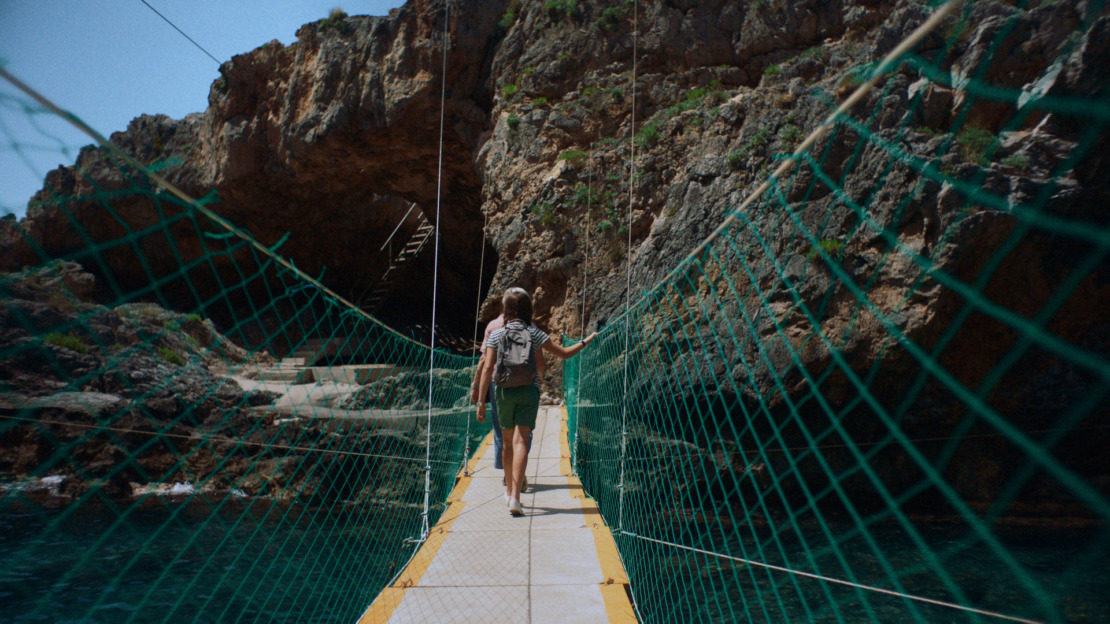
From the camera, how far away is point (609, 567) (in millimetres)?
2371

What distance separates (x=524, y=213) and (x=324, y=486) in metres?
5.12

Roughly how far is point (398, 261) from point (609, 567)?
14904mm

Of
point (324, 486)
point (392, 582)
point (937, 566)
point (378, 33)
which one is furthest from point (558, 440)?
point (378, 33)

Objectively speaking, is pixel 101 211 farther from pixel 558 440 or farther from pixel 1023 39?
pixel 1023 39

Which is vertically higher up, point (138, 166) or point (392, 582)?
point (138, 166)

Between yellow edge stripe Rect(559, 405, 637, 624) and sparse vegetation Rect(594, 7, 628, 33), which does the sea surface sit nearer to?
yellow edge stripe Rect(559, 405, 637, 624)

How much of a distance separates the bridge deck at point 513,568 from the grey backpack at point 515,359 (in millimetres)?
721

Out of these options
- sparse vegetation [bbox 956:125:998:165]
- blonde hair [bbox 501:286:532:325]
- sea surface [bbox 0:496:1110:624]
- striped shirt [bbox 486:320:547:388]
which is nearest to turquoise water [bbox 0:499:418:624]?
sea surface [bbox 0:496:1110:624]

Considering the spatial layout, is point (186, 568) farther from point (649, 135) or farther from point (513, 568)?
point (649, 135)

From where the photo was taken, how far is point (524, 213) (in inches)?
378

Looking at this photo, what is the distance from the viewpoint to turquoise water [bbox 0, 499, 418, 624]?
3.81 m

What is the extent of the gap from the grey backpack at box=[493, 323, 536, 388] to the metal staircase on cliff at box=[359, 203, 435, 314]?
42.5ft

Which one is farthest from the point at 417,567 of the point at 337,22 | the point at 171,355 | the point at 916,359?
the point at 337,22

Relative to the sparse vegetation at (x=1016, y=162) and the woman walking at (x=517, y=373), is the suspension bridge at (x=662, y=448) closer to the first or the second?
the sparse vegetation at (x=1016, y=162)
